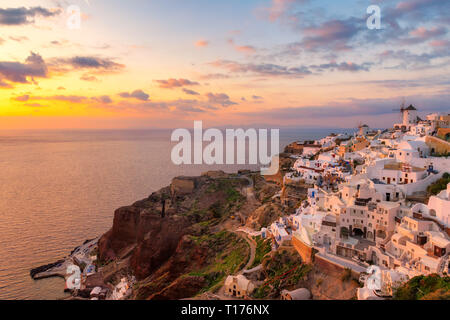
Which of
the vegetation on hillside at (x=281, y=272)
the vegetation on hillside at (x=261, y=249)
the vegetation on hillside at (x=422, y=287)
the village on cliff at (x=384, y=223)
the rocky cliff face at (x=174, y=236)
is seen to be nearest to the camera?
the vegetation on hillside at (x=422, y=287)

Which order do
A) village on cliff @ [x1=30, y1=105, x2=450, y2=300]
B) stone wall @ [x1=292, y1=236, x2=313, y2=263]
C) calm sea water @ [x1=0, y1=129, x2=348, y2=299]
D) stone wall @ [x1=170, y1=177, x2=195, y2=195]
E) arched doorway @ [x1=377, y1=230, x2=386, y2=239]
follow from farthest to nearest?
1. stone wall @ [x1=170, y1=177, x2=195, y2=195]
2. calm sea water @ [x1=0, y1=129, x2=348, y2=299]
3. stone wall @ [x1=292, y1=236, x2=313, y2=263]
4. arched doorway @ [x1=377, y1=230, x2=386, y2=239]
5. village on cliff @ [x1=30, y1=105, x2=450, y2=300]

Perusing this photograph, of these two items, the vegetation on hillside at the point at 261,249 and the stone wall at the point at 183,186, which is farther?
the stone wall at the point at 183,186

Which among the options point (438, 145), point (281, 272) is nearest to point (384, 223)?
point (281, 272)

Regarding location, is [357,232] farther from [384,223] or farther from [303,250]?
[303,250]

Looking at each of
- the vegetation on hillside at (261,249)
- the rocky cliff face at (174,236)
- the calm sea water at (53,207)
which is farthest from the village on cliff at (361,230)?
the calm sea water at (53,207)

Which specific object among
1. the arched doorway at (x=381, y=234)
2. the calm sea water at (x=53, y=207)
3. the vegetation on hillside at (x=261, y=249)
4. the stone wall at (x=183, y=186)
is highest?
the arched doorway at (x=381, y=234)

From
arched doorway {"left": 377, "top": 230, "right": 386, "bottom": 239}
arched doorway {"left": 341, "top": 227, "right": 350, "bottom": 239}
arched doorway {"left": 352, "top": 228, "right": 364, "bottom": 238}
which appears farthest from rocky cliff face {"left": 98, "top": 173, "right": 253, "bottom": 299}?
arched doorway {"left": 377, "top": 230, "right": 386, "bottom": 239}

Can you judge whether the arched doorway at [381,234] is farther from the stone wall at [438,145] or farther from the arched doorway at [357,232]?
the stone wall at [438,145]

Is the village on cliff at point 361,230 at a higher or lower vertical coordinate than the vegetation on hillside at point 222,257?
higher

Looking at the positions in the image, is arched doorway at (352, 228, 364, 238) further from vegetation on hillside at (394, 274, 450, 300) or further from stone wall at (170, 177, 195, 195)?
stone wall at (170, 177, 195, 195)

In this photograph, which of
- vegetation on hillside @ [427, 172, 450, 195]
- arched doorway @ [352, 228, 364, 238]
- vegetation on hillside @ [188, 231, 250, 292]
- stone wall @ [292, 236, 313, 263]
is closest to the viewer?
stone wall @ [292, 236, 313, 263]

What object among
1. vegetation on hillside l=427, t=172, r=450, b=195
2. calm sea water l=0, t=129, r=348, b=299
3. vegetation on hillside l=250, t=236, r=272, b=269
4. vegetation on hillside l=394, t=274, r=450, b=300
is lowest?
calm sea water l=0, t=129, r=348, b=299
